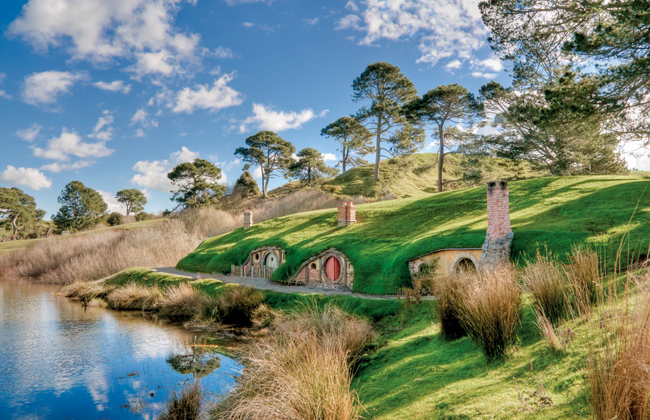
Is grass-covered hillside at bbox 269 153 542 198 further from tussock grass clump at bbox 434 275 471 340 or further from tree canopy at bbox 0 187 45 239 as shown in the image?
tree canopy at bbox 0 187 45 239

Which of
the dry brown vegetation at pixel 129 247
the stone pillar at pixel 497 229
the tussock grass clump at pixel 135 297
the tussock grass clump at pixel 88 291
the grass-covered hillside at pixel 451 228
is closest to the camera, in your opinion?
the stone pillar at pixel 497 229

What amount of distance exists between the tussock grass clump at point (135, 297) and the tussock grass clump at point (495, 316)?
19.6 m

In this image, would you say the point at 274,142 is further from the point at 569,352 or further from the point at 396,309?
the point at 569,352

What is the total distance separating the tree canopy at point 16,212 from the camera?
5728 centimetres

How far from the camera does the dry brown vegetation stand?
33031mm

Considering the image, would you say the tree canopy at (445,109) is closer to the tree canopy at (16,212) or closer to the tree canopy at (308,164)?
the tree canopy at (308,164)

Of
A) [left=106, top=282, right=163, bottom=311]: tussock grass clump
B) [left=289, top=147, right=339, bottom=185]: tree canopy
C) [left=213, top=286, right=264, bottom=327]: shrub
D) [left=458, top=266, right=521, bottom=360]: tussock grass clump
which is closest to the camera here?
[left=458, top=266, right=521, bottom=360]: tussock grass clump

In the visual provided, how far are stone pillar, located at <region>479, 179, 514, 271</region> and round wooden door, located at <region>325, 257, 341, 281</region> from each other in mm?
8000

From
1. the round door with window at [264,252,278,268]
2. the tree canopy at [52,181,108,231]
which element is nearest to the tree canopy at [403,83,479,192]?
the round door with window at [264,252,278,268]

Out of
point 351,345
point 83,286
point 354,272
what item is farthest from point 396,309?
point 83,286

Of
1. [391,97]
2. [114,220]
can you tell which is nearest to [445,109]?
[391,97]

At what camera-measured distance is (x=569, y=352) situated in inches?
212

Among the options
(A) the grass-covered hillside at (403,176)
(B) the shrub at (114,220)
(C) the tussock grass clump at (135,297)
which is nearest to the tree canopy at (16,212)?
(B) the shrub at (114,220)

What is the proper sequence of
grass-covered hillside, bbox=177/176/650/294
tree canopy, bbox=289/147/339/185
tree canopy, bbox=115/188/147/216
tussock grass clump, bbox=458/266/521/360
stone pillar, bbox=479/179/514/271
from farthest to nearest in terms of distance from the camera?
tree canopy, bbox=115/188/147/216 → tree canopy, bbox=289/147/339/185 → grass-covered hillside, bbox=177/176/650/294 → stone pillar, bbox=479/179/514/271 → tussock grass clump, bbox=458/266/521/360
